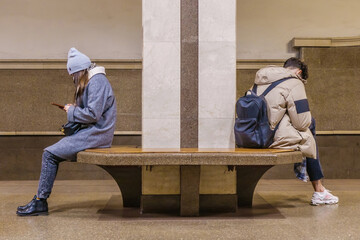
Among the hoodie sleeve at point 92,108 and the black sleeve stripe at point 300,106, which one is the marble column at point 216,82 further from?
the hoodie sleeve at point 92,108

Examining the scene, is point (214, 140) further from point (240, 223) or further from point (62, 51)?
point (62, 51)

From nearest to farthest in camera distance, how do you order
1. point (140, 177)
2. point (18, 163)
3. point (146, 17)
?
point (146, 17), point (140, 177), point (18, 163)

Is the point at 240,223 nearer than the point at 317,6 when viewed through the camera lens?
Yes

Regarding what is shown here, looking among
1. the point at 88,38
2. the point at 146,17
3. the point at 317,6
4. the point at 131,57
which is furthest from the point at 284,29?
the point at 146,17

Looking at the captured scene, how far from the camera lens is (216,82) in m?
4.47

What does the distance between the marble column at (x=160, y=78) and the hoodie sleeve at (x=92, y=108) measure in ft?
1.38

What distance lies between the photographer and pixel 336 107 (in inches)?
307

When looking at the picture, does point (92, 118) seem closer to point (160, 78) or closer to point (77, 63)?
point (77, 63)

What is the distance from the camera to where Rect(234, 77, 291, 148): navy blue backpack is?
13.6ft

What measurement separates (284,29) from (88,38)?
347 centimetres

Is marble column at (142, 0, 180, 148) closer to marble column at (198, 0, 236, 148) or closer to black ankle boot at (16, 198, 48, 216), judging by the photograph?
marble column at (198, 0, 236, 148)

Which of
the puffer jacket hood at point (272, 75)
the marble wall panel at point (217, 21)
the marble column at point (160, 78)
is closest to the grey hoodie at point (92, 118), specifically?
the marble column at point (160, 78)

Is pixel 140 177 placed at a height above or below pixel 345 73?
below

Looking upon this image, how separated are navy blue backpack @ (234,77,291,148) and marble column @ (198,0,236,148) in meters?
0.25
